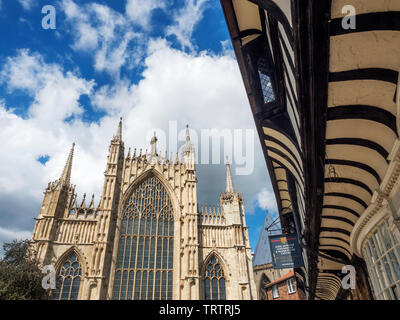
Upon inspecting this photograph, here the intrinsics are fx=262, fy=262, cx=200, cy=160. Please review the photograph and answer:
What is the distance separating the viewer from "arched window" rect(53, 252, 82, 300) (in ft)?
82.5

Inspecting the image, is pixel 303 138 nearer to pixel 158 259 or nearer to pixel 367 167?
pixel 367 167

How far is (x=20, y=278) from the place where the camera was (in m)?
20.3

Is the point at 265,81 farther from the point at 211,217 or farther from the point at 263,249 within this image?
the point at 263,249

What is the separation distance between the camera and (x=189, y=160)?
35.7 metres

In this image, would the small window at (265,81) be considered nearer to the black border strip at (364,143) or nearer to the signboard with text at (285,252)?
the black border strip at (364,143)

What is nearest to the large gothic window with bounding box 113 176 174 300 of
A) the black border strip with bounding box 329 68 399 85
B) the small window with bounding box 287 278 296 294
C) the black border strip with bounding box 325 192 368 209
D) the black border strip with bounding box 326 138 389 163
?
the small window with bounding box 287 278 296 294

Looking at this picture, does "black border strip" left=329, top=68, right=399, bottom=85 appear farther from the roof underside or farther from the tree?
the tree

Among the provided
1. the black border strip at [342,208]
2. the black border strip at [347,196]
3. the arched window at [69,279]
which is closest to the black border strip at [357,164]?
the black border strip at [347,196]

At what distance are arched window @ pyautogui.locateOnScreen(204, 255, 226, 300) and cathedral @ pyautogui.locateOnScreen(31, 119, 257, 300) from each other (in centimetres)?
10

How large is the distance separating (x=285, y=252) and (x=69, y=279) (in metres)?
23.3

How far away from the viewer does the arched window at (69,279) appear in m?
25.1

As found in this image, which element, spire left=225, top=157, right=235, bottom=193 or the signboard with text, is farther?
spire left=225, top=157, right=235, bottom=193
